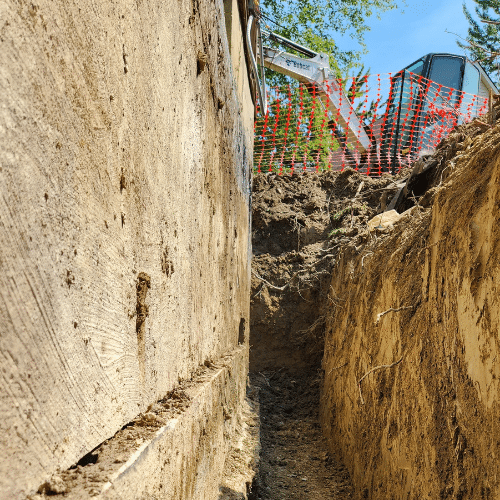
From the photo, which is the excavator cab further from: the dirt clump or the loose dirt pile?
the loose dirt pile

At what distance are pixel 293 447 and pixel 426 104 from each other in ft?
27.2

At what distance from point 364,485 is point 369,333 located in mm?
1192

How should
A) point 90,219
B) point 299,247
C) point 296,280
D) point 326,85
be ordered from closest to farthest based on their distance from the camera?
point 90,219 → point 296,280 → point 299,247 → point 326,85

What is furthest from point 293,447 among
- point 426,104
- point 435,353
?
point 426,104

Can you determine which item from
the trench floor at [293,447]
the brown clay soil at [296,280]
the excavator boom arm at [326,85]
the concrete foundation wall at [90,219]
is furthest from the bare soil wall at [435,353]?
the excavator boom arm at [326,85]

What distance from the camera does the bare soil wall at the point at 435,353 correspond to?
2.32 metres

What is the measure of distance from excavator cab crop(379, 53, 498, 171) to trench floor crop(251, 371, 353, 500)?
4709 mm

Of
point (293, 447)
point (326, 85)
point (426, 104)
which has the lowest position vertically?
point (293, 447)

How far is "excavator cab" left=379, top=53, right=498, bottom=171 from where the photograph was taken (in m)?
10.4

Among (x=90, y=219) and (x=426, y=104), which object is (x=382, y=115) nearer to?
(x=426, y=104)

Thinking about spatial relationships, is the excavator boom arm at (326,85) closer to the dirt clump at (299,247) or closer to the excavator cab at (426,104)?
the excavator cab at (426,104)

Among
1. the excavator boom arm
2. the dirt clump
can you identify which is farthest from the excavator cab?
the dirt clump

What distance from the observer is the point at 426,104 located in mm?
11406

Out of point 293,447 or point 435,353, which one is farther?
point 293,447
